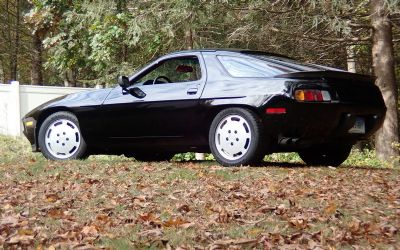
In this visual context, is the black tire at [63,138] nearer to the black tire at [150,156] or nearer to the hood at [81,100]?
the hood at [81,100]

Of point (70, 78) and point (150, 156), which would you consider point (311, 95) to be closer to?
point (150, 156)

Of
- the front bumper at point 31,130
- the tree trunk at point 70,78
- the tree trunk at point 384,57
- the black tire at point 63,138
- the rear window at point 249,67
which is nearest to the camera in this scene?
the rear window at point 249,67

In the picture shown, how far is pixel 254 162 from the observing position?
6.48 metres

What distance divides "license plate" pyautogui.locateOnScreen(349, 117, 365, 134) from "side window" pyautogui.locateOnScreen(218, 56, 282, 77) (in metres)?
1.07

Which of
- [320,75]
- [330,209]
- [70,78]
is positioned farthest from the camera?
[70,78]

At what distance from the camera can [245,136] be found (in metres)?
6.43

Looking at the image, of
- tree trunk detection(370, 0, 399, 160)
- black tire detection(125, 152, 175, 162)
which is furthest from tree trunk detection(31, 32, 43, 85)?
black tire detection(125, 152, 175, 162)

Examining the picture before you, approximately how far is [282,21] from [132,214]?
30.8ft

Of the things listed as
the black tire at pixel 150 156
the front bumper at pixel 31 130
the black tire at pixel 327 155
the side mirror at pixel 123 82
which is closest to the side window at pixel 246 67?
the side mirror at pixel 123 82

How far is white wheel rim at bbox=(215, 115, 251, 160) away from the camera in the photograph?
6441 millimetres

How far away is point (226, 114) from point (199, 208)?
219cm

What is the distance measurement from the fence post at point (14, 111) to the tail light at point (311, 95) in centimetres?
1204

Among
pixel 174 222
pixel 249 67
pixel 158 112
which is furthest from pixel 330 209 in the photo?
pixel 158 112

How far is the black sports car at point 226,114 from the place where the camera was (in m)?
6.29
